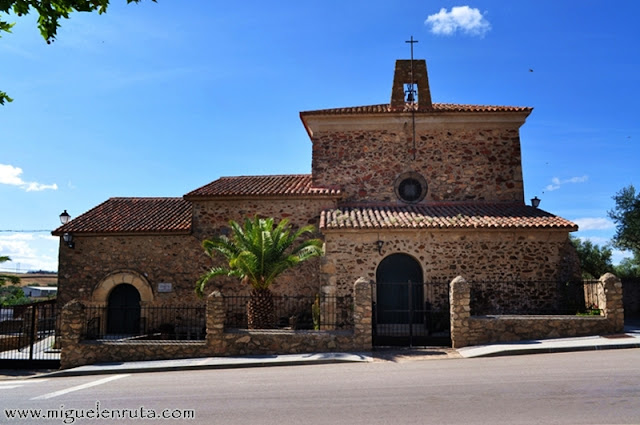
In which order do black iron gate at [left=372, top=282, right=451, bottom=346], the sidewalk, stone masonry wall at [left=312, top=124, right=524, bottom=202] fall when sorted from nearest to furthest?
the sidewalk → black iron gate at [left=372, top=282, right=451, bottom=346] → stone masonry wall at [left=312, top=124, right=524, bottom=202]

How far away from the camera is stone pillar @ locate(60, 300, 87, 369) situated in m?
11.7

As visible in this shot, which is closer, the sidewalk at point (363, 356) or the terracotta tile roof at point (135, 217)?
the sidewalk at point (363, 356)

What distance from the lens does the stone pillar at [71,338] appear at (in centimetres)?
1170

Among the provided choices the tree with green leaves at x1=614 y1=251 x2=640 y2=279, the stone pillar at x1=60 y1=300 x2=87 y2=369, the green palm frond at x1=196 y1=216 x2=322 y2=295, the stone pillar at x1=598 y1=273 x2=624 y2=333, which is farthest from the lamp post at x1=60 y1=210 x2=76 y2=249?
the tree with green leaves at x1=614 y1=251 x2=640 y2=279

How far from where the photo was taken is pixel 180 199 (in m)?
19.7

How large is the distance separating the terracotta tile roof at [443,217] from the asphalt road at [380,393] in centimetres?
499

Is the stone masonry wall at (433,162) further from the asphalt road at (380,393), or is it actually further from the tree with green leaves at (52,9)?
the tree with green leaves at (52,9)

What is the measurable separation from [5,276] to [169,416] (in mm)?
11344

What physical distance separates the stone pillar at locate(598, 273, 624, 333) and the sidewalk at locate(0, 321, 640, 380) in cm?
49

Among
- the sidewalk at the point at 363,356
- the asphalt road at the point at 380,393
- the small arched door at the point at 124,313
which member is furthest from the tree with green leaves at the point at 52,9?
the small arched door at the point at 124,313

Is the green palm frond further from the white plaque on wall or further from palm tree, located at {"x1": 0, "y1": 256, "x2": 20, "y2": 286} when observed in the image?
palm tree, located at {"x1": 0, "y1": 256, "x2": 20, "y2": 286}

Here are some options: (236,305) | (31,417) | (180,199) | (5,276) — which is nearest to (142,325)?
(236,305)

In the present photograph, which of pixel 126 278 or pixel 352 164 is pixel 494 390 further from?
pixel 126 278

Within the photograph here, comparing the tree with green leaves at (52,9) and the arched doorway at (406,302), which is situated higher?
the tree with green leaves at (52,9)
